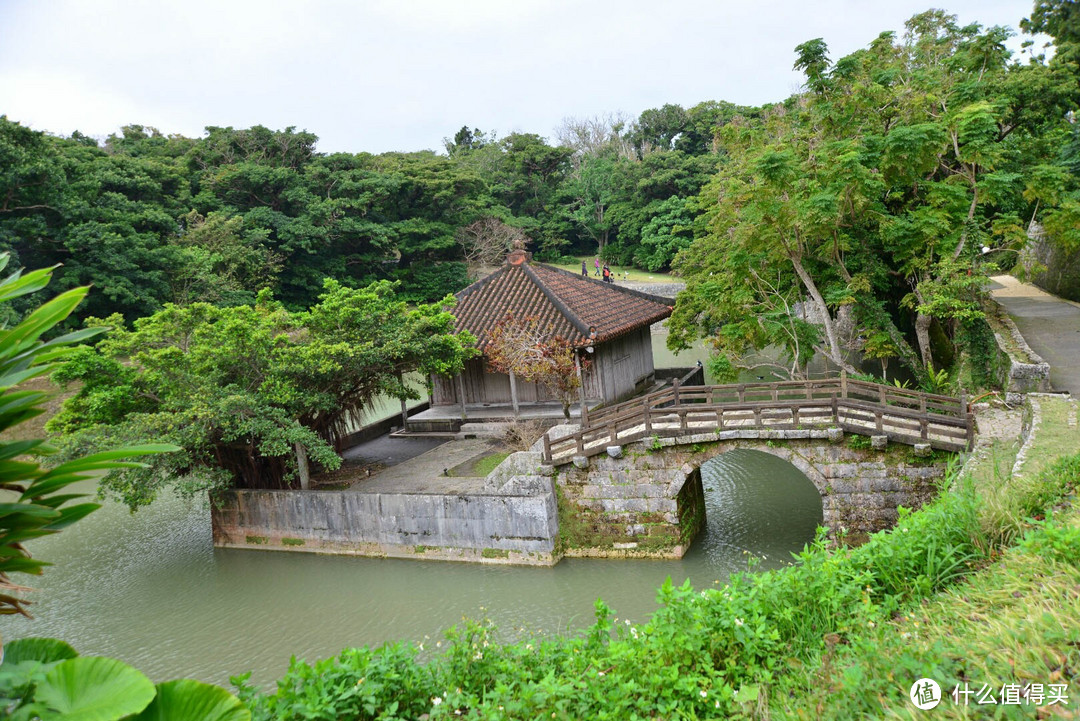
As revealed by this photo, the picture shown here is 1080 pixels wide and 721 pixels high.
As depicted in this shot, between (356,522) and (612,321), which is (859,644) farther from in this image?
(612,321)

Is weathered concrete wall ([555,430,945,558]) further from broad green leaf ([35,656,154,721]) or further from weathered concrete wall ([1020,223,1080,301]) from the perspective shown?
weathered concrete wall ([1020,223,1080,301])

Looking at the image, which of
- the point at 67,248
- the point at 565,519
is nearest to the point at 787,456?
the point at 565,519

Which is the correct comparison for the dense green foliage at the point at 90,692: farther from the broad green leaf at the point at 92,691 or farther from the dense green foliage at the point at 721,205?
the dense green foliage at the point at 721,205

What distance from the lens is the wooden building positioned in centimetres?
1878

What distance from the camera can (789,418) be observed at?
42.3 feet

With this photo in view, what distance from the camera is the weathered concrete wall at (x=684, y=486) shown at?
40.3ft

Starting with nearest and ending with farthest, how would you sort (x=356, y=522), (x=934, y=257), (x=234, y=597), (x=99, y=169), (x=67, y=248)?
(x=234, y=597) → (x=356, y=522) → (x=934, y=257) → (x=67, y=248) → (x=99, y=169)

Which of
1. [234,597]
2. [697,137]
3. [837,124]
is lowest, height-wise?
[234,597]

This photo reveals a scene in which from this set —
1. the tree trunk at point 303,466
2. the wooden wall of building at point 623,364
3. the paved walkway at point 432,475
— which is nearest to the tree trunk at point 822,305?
the wooden wall of building at point 623,364

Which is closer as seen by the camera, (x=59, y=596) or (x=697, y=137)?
(x=59, y=596)

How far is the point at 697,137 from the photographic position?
2073 inches

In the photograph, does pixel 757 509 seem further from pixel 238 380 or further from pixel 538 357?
pixel 238 380

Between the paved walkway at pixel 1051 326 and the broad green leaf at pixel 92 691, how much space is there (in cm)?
1567

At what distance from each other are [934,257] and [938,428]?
5.84m
